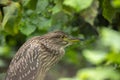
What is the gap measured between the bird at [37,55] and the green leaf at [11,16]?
313mm

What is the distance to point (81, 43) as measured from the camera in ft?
15.3

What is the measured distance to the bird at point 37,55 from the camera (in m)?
3.98

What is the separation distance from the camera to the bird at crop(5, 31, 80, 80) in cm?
398

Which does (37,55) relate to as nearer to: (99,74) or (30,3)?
(30,3)

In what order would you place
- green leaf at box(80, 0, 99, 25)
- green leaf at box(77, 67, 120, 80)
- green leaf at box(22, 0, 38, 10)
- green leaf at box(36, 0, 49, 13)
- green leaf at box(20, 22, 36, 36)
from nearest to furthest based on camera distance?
green leaf at box(77, 67, 120, 80) < green leaf at box(22, 0, 38, 10) < green leaf at box(80, 0, 99, 25) < green leaf at box(36, 0, 49, 13) < green leaf at box(20, 22, 36, 36)

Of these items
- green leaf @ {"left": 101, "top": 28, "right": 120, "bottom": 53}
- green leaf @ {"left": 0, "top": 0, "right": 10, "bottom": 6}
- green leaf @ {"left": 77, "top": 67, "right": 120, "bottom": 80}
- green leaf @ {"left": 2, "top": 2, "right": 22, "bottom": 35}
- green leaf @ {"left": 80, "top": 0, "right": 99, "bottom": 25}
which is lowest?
green leaf @ {"left": 77, "top": 67, "right": 120, "bottom": 80}

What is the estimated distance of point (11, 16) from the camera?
371cm

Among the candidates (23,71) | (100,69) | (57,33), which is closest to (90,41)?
(57,33)

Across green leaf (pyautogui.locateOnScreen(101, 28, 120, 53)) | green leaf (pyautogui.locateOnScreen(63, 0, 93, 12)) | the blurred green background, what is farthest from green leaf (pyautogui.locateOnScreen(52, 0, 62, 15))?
green leaf (pyautogui.locateOnScreen(101, 28, 120, 53))

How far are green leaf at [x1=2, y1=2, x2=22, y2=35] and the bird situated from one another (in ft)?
1.03

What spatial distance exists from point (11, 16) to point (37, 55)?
1.85 feet

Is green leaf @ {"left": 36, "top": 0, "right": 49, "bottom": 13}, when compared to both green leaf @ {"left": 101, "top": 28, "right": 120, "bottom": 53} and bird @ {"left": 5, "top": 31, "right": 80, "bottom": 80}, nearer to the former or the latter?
bird @ {"left": 5, "top": 31, "right": 80, "bottom": 80}

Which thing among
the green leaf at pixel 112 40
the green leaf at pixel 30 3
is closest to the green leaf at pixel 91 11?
the green leaf at pixel 30 3

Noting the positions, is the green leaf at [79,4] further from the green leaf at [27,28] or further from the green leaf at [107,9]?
the green leaf at [27,28]
